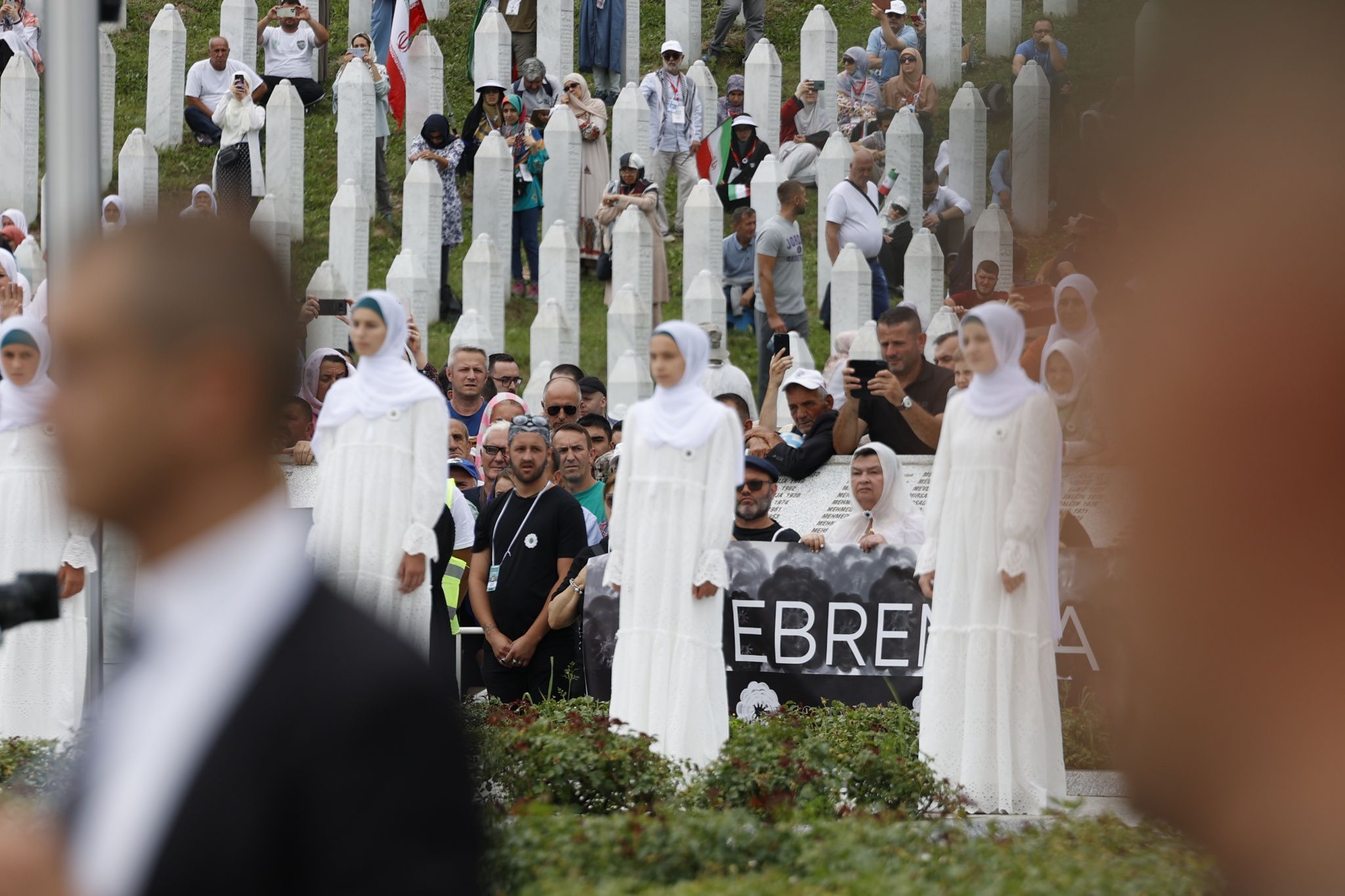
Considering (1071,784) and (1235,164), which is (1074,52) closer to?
(1235,164)

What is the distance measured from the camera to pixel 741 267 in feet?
48.7

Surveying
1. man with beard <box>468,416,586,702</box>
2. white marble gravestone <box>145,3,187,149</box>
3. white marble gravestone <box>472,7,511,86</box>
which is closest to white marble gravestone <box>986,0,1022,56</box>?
white marble gravestone <box>472,7,511,86</box>

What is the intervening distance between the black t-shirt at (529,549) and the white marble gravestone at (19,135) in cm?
972

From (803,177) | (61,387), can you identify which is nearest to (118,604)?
(61,387)

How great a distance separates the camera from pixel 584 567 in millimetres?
9039

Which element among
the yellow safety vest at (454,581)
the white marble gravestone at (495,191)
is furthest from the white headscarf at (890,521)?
the white marble gravestone at (495,191)

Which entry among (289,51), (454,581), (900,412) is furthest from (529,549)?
(289,51)

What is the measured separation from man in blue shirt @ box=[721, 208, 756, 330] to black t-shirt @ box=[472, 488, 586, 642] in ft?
17.9

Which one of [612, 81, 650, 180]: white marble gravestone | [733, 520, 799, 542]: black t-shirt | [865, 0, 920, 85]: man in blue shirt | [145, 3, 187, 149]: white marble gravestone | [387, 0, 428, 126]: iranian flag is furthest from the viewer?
[865, 0, 920, 85]: man in blue shirt

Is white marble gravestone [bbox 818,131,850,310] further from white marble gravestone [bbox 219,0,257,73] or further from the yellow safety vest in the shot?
the yellow safety vest

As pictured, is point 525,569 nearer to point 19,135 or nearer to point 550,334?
point 550,334

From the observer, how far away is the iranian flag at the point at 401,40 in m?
17.5

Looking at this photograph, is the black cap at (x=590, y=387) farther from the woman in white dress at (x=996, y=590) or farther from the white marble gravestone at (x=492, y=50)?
the white marble gravestone at (x=492, y=50)

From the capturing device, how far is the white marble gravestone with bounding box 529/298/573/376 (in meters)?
14.1
